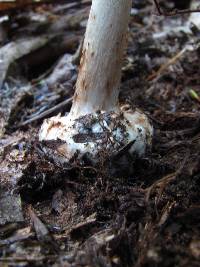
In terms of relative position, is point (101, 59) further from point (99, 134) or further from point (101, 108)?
point (99, 134)

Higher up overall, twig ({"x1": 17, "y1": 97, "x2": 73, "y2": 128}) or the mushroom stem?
the mushroom stem

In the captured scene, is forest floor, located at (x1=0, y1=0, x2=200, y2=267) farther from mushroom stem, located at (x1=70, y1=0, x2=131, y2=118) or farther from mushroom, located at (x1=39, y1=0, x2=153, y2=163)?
mushroom stem, located at (x1=70, y1=0, x2=131, y2=118)

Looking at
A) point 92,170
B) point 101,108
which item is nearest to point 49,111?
point 101,108

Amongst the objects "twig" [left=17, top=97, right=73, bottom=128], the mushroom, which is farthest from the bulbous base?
"twig" [left=17, top=97, right=73, bottom=128]

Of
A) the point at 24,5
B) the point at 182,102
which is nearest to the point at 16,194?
the point at 182,102

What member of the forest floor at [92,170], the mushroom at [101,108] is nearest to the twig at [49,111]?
the forest floor at [92,170]

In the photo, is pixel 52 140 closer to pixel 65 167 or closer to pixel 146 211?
pixel 65 167
